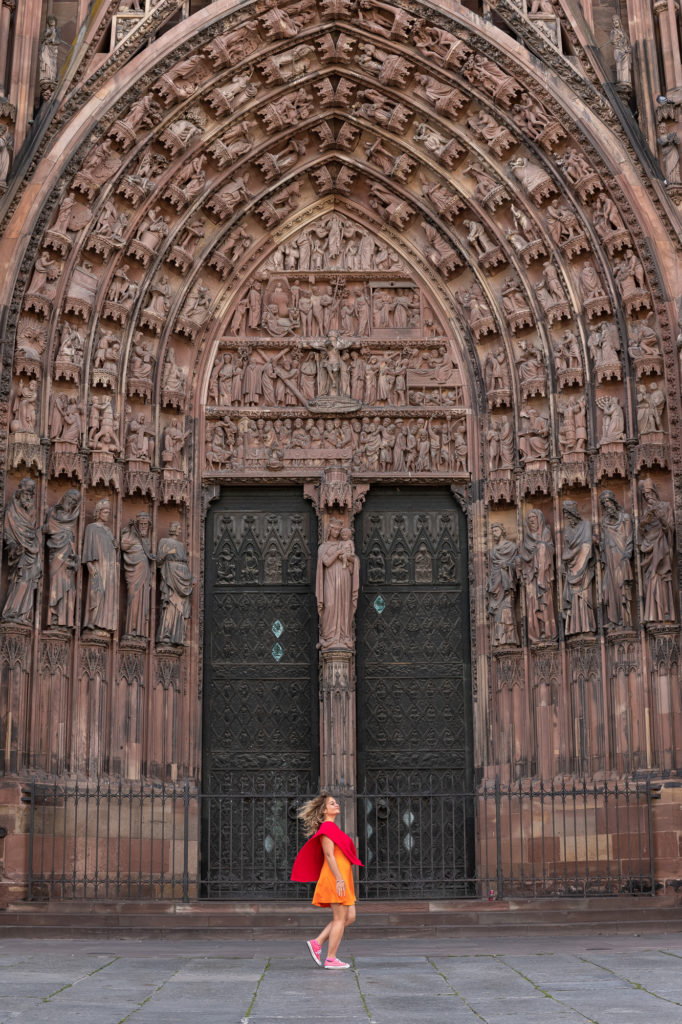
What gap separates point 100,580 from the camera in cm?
1475

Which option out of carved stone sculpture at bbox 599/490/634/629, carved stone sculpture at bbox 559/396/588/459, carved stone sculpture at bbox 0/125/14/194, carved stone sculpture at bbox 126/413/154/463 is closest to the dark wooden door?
carved stone sculpture at bbox 126/413/154/463

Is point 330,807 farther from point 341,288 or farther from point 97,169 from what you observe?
point 341,288

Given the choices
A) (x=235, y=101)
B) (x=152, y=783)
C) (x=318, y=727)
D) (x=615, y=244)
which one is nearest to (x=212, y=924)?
(x=152, y=783)

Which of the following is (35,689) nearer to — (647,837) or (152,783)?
(152,783)

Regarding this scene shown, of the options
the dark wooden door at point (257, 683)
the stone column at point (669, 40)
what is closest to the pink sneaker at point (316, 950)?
the dark wooden door at point (257, 683)

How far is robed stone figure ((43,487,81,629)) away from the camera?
14.4m

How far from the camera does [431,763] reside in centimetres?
1573

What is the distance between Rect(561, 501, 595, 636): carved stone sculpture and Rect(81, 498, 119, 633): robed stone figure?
16.8ft

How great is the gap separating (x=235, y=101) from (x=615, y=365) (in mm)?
5692

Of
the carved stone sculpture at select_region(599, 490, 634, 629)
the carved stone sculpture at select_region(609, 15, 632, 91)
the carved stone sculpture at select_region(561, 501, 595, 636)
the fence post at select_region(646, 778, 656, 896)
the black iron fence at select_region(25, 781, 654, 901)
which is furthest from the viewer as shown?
the carved stone sculpture at select_region(609, 15, 632, 91)

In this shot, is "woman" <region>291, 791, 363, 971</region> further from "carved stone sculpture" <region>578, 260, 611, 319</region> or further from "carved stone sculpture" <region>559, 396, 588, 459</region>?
"carved stone sculpture" <region>578, 260, 611, 319</region>

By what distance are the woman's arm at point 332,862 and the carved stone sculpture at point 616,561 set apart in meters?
6.45

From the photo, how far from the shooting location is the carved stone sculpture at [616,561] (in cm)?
1448

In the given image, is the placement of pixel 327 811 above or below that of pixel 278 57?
below
